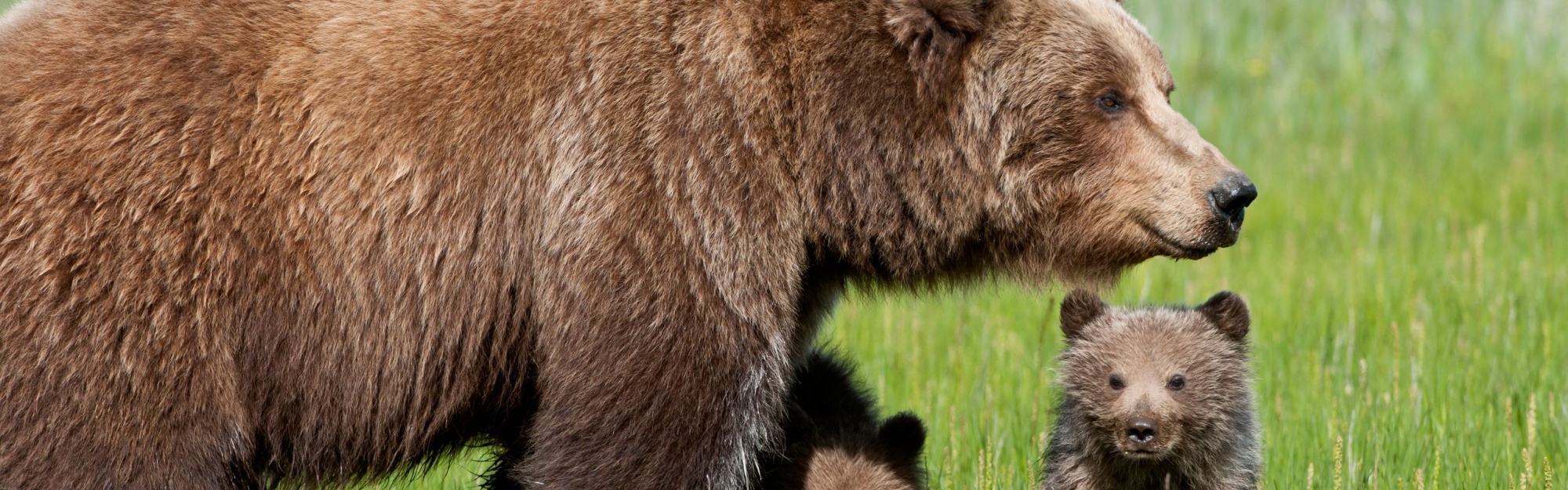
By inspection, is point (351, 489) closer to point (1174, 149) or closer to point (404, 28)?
point (404, 28)

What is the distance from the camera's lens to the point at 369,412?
456cm

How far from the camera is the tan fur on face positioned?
5262 mm

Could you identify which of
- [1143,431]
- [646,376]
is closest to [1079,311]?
[1143,431]

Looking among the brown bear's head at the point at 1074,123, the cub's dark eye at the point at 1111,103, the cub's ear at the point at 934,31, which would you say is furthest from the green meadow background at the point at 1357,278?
the cub's ear at the point at 934,31

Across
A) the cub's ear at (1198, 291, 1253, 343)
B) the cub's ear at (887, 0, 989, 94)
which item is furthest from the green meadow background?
the cub's ear at (887, 0, 989, 94)

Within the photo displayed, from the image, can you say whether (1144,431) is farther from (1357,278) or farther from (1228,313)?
(1357,278)

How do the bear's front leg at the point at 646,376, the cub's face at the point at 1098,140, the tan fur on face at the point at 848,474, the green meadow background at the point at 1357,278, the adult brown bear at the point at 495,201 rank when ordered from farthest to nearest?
the green meadow background at the point at 1357,278, the tan fur on face at the point at 848,474, the cub's face at the point at 1098,140, the bear's front leg at the point at 646,376, the adult brown bear at the point at 495,201

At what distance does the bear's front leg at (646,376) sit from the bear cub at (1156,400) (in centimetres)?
121

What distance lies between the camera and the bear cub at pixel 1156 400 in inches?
196

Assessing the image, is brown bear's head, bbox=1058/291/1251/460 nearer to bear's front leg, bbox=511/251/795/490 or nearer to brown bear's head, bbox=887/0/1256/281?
brown bear's head, bbox=887/0/1256/281

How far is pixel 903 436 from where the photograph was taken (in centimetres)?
529

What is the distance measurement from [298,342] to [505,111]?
84 centimetres

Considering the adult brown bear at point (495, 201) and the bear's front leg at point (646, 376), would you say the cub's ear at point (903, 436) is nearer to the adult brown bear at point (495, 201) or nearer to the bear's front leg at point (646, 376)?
the adult brown bear at point (495, 201)

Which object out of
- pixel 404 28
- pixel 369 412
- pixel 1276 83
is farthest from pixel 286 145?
pixel 1276 83
